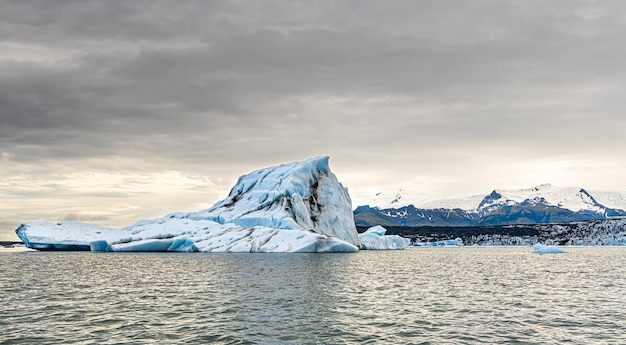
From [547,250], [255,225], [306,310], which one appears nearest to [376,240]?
[547,250]

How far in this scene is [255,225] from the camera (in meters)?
82.0

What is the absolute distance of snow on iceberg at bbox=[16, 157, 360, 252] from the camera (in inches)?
2862

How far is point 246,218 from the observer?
82.4 metres

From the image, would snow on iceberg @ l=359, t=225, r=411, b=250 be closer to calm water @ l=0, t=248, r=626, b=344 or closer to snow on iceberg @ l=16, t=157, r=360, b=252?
snow on iceberg @ l=16, t=157, r=360, b=252

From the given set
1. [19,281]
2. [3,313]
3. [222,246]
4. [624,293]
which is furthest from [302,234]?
[3,313]

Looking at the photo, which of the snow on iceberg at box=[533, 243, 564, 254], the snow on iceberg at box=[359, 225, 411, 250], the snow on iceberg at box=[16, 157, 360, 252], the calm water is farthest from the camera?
the snow on iceberg at box=[359, 225, 411, 250]

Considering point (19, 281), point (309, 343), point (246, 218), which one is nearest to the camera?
Result: point (309, 343)

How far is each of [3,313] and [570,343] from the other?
2255 centimetres

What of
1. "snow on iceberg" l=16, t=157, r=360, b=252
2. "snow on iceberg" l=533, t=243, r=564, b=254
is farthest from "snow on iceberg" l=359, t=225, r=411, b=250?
"snow on iceberg" l=533, t=243, r=564, b=254

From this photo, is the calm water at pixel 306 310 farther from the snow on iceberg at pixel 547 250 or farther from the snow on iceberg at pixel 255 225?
the snow on iceberg at pixel 547 250

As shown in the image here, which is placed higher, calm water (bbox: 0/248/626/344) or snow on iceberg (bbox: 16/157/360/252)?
snow on iceberg (bbox: 16/157/360/252)

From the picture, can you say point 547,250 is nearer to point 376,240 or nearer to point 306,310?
point 376,240

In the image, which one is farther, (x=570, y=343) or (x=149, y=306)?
(x=149, y=306)

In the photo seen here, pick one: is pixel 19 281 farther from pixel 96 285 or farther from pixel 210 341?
pixel 210 341
